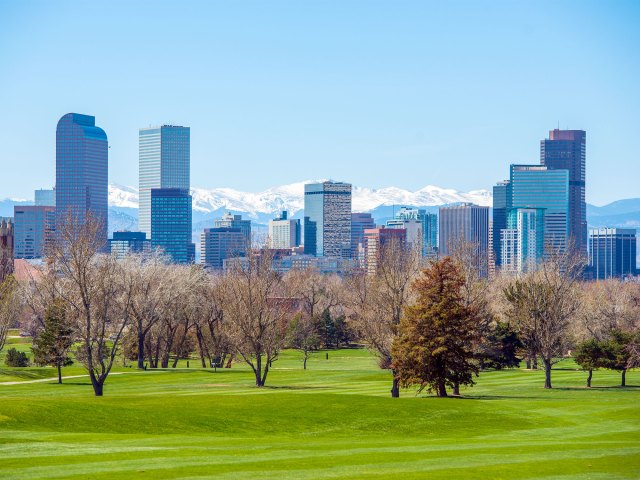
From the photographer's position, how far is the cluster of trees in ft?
205

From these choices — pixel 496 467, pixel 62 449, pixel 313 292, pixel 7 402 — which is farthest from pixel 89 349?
pixel 313 292

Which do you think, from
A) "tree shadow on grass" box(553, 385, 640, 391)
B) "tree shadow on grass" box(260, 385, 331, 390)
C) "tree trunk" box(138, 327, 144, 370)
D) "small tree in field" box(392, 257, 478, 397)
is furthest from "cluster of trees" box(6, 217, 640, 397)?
"tree shadow on grass" box(553, 385, 640, 391)

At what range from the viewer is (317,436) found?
143ft

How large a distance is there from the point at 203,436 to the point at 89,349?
2141 centimetres

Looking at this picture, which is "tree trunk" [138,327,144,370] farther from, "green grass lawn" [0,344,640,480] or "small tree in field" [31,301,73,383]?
"green grass lawn" [0,344,640,480]

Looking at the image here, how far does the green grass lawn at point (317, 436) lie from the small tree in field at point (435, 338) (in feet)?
15.0

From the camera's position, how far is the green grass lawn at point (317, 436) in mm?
32500

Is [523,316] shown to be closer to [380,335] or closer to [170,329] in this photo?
[380,335]

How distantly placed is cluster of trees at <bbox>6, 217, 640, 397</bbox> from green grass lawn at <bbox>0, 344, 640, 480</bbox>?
529 cm

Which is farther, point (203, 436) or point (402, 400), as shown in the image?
point (402, 400)

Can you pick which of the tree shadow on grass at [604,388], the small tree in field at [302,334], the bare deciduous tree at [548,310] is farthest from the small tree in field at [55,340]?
the tree shadow on grass at [604,388]

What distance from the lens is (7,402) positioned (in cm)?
4506

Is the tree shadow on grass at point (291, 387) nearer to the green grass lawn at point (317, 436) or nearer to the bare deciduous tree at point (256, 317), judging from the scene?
the bare deciduous tree at point (256, 317)

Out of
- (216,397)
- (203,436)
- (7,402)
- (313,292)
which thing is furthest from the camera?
(313,292)
